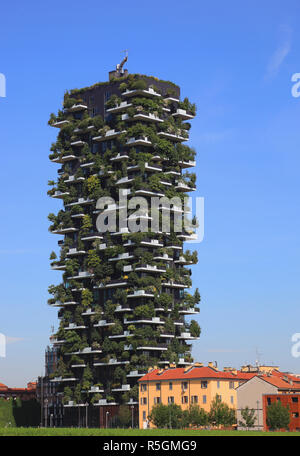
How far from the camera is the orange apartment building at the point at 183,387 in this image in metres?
182

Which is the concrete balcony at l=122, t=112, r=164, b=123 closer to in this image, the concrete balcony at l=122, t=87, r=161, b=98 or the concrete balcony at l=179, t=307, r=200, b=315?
the concrete balcony at l=122, t=87, r=161, b=98

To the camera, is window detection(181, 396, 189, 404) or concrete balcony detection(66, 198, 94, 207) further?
concrete balcony detection(66, 198, 94, 207)

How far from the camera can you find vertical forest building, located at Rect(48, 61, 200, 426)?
184500 millimetres

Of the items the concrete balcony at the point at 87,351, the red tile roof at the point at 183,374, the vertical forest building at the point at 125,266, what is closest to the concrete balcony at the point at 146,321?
the vertical forest building at the point at 125,266

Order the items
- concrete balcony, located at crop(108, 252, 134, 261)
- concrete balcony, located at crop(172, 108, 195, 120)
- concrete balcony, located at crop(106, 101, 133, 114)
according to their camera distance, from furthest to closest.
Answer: concrete balcony, located at crop(172, 108, 195, 120) < concrete balcony, located at crop(106, 101, 133, 114) < concrete balcony, located at crop(108, 252, 134, 261)

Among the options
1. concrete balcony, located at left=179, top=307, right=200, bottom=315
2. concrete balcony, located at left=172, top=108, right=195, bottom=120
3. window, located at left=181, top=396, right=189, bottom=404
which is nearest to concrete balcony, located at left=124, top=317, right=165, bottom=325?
concrete balcony, located at left=179, top=307, right=200, bottom=315

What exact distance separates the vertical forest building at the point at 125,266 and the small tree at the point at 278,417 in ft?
63.9

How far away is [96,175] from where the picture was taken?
197125 millimetres

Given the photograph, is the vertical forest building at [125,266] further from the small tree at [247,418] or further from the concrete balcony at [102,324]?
the small tree at [247,418]

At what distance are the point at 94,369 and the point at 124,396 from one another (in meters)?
10.2

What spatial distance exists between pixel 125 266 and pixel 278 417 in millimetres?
40434

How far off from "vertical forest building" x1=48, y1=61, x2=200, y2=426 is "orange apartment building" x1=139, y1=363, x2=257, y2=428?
97.4 inches

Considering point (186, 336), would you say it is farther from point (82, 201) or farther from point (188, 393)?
point (82, 201)

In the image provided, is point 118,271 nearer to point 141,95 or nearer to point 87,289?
point 87,289
